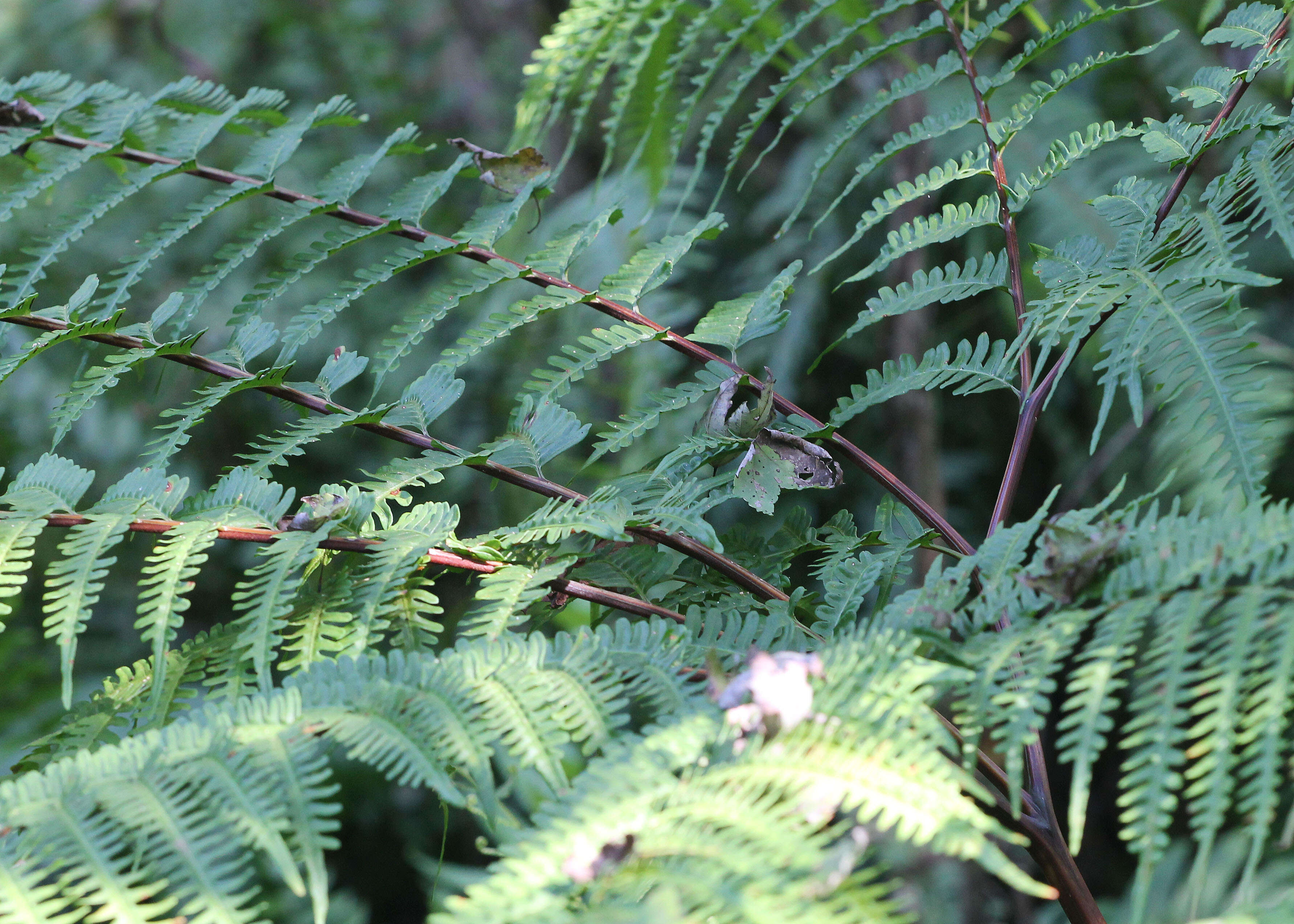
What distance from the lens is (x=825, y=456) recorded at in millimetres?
663

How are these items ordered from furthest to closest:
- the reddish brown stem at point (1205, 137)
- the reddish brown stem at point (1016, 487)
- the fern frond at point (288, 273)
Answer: the fern frond at point (288, 273)
the reddish brown stem at point (1205, 137)
the reddish brown stem at point (1016, 487)

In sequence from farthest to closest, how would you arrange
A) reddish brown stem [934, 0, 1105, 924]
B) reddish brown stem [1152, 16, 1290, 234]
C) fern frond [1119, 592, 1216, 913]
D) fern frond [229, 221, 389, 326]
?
1. fern frond [229, 221, 389, 326]
2. reddish brown stem [1152, 16, 1290, 234]
3. reddish brown stem [934, 0, 1105, 924]
4. fern frond [1119, 592, 1216, 913]

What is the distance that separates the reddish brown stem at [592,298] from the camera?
66 centimetres

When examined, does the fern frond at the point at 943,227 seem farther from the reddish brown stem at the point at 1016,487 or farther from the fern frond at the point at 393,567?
the fern frond at the point at 393,567

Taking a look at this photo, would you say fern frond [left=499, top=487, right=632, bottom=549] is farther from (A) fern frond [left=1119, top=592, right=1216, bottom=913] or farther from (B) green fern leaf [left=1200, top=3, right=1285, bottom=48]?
(B) green fern leaf [left=1200, top=3, right=1285, bottom=48]

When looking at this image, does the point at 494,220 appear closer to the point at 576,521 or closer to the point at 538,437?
the point at 538,437

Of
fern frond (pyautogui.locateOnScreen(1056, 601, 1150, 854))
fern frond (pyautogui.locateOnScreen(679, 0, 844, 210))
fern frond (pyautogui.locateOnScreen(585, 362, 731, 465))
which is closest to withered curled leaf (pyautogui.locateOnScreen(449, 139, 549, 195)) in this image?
fern frond (pyautogui.locateOnScreen(679, 0, 844, 210))

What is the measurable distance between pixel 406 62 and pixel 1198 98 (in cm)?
261

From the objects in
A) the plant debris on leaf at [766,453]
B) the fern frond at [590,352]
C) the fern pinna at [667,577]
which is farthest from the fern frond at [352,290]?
the plant debris on leaf at [766,453]

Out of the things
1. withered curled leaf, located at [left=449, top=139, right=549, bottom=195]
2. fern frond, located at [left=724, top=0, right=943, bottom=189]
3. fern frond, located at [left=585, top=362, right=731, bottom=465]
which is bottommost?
fern frond, located at [left=585, top=362, right=731, bottom=465]

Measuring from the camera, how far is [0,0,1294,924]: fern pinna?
1.22 feet

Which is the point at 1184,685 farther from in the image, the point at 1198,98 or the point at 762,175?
the point at 762,175

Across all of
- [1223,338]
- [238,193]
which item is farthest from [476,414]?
[1223,338]

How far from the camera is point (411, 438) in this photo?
0.66m
